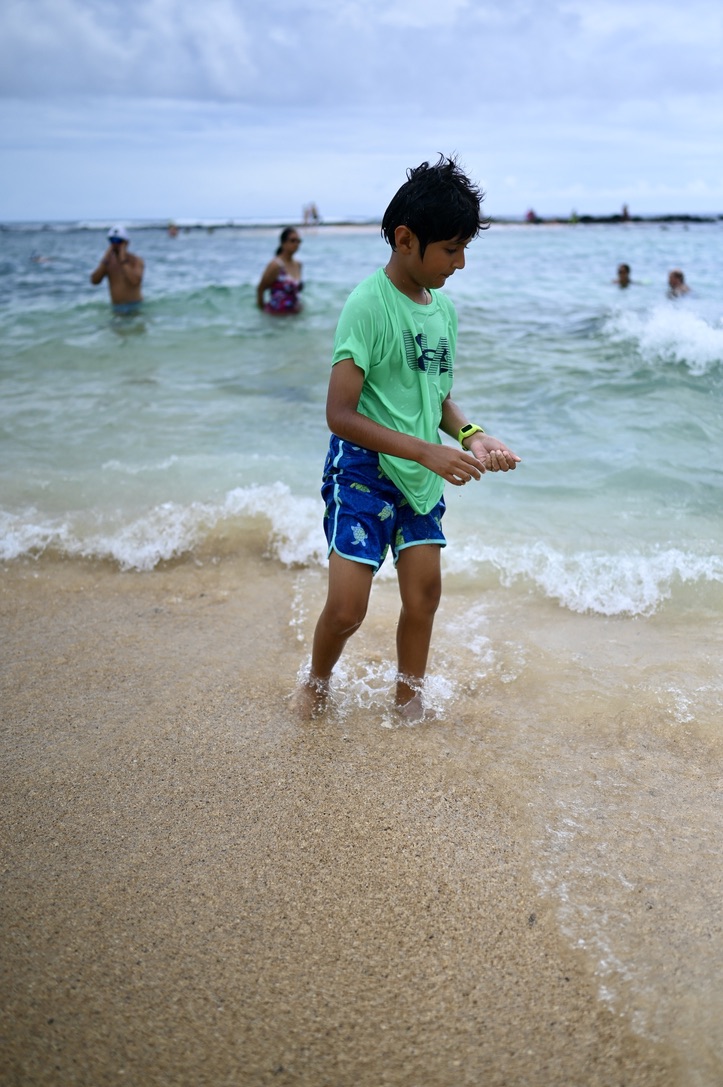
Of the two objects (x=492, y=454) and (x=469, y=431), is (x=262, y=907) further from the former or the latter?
(x=469, y=431)

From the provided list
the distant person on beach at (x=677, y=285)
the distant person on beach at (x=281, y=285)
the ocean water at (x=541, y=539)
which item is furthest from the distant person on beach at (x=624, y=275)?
the distant person on beach at (x=281, y=285)

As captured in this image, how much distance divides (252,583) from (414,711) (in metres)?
1.32

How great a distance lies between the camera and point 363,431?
2180mm

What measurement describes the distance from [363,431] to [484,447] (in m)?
0.32

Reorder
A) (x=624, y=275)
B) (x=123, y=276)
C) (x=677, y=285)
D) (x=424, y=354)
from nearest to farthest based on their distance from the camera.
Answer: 1. (x=424, y=354)
2. (x=123, y=276)
3. (x=677, y=285)
4. (x=624, y=275)

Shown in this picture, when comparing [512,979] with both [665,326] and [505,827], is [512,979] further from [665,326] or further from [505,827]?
[665,326]

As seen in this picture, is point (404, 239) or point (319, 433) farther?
point (319, 433)

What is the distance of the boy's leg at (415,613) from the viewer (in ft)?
7.91

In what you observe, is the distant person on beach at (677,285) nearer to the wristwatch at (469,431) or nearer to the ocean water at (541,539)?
the ocean water at (541,539)

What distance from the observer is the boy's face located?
7.04 ft

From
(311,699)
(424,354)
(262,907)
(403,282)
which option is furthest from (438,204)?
(262,907)

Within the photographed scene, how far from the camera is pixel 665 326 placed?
8.79m

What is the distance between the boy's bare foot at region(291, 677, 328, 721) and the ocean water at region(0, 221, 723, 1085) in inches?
2.6

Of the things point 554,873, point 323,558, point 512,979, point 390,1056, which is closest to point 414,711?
point 554,873
